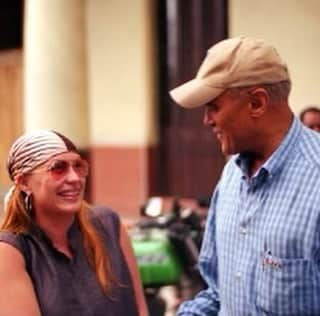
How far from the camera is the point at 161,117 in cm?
1193

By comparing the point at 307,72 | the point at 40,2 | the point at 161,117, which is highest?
the point at 40,2

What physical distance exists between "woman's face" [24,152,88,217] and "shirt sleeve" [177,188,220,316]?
1.97ft

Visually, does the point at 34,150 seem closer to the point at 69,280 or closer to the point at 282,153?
the point at 69,280


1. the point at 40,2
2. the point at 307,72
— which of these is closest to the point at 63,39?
the point at 40,2

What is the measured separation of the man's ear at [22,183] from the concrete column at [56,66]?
325 inches

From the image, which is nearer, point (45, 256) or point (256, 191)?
point (256, 191)

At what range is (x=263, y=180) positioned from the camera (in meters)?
2.69

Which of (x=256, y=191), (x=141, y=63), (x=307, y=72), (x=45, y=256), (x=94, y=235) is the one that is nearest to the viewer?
(x=256, y=191)

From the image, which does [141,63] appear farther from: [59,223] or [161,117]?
[59,223]

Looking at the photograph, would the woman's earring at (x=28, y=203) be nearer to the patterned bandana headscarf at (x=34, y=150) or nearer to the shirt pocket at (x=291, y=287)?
the patterned bandana headscarf at (x=34, y=150)

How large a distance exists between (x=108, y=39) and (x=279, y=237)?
9.65 m

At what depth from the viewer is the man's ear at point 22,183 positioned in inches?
134

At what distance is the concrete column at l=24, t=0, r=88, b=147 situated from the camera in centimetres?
1170

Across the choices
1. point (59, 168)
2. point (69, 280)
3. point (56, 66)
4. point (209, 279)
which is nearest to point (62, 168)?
point (59, 168)
